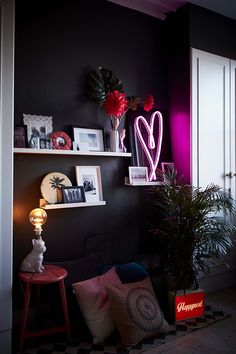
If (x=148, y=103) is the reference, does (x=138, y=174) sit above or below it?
below

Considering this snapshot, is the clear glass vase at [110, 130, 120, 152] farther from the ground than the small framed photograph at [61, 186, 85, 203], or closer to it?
farther from the ground

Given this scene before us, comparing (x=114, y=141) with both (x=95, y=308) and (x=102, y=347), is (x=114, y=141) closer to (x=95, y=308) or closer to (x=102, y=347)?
(x=95, y=308)

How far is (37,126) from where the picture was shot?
2404mm

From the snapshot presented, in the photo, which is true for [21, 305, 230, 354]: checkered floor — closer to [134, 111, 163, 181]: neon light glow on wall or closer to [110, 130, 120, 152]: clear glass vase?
[134, 111, 163, 181]: neon light glow on wall

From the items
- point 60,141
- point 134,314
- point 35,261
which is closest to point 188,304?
point 134,314

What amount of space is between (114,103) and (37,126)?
2.15 feet

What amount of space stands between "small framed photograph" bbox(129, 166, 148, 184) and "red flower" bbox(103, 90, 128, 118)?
543 millimetres

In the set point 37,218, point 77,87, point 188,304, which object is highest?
point 77,87

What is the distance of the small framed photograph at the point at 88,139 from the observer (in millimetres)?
2592

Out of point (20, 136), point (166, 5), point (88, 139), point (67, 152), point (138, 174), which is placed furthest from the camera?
point (166, 5)

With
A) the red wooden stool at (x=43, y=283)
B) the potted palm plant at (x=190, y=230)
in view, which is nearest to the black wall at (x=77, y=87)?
the red wooden stool at (x=43, y=283)

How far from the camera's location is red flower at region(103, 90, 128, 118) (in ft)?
8.36

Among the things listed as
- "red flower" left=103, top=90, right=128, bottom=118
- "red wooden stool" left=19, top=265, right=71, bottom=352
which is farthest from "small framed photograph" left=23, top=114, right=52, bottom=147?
"red wooden stool" left=19, top=265, right=71, bottom=352

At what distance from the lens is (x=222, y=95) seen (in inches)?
123
